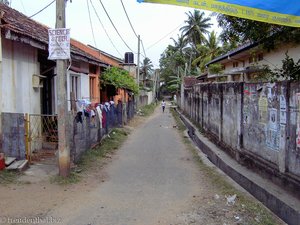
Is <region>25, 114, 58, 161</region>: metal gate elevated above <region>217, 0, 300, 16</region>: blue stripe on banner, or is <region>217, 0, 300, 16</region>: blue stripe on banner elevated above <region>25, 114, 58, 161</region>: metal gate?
<region>217, 0, 300, 16</region>: blue stripe on banner

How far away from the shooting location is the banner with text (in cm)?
451

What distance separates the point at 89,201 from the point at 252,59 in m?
11.3

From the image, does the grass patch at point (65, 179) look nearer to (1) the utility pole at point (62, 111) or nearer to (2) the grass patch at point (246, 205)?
(1) the utility pole at point (62, 111)

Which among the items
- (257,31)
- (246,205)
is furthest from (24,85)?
(246,205)

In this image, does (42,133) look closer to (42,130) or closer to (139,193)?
(42,130)

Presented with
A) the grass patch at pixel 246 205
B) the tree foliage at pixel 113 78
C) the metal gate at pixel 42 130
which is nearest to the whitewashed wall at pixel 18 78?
the metal gate at pixel 42 130

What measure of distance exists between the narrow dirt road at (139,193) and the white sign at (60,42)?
9.05 ft

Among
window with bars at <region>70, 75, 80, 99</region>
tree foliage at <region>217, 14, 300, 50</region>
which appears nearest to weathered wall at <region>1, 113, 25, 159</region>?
tree foliage at <region>217, 14, 300, 50</region>

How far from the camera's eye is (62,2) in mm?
7344

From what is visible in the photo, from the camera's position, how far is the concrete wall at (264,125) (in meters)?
5.73

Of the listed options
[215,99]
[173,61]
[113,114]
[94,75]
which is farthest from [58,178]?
[173,61]

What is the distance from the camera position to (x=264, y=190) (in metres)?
6.01

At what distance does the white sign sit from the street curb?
430 centimetres

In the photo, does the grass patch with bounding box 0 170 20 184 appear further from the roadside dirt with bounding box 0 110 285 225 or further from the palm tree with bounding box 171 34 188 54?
the palm tree with bounding box 171 34 188 54
